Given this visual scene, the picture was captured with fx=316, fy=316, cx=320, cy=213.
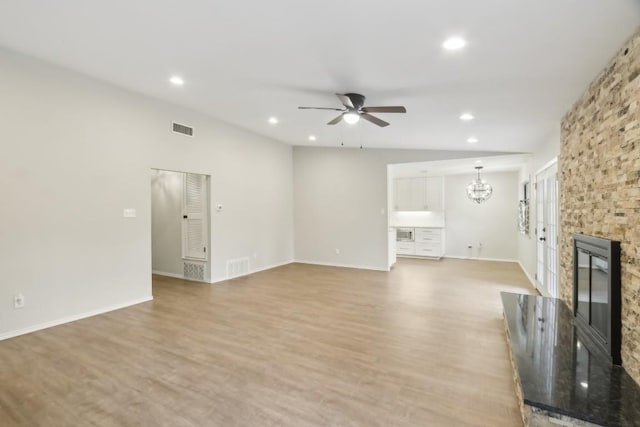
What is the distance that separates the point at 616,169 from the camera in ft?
7.65

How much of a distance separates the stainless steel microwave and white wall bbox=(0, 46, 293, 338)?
5.77m

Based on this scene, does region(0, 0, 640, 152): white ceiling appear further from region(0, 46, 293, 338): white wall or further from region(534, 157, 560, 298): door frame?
region(534, 157, 560, 298): door frame

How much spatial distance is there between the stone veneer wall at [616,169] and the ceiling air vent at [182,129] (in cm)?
539

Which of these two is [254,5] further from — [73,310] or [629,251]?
[73,310]

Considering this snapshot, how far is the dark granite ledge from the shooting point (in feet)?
5.72

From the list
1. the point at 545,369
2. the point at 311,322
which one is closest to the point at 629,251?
the point at 545,369

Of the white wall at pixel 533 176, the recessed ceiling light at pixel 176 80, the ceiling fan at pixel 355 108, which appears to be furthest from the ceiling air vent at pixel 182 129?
the white wall at pixel 533 176

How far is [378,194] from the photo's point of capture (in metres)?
7.35

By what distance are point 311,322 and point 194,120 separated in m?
4.00

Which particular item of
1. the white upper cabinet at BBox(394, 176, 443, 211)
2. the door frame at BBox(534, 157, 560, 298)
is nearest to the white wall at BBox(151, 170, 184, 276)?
the white upper cabinet at BBox(394, 176, 443, 211)

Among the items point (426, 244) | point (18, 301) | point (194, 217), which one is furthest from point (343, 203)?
point (18, 301)

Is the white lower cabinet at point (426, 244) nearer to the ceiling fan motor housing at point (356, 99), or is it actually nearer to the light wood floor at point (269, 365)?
the light wood floor at point (269, 365)

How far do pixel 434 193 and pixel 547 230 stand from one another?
4.21 metres

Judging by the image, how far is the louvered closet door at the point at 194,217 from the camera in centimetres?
603
